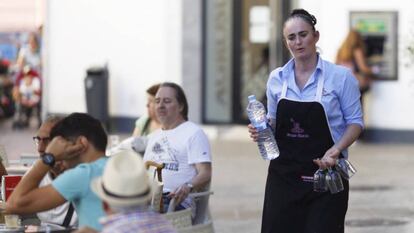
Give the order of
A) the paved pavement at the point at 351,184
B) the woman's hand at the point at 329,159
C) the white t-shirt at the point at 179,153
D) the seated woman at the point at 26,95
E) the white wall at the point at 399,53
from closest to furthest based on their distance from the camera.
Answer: the woman's hand at the point at 329,159 < the white t-shirt at the point at 179,153 < the paved pavement at the point at 351,184 < the white wall at the point at 399,53 < the seated woman at the point at 26,95

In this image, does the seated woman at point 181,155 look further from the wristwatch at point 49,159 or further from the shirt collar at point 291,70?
the wristwatch at point 49,159

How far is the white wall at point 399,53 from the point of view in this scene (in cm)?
1559

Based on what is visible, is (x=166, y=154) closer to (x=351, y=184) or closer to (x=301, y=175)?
(x=301, y=175)

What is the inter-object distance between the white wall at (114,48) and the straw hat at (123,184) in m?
12.1

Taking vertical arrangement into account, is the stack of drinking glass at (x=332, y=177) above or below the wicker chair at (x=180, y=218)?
above

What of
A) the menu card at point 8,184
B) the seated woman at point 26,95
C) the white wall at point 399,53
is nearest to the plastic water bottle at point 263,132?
the menu card at point 8,184

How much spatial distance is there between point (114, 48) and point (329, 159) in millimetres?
11591

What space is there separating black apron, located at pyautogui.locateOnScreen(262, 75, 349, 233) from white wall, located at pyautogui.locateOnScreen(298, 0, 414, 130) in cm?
936

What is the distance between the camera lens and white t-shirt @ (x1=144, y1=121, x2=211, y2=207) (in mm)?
7484

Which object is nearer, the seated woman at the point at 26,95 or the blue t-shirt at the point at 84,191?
the blue t-shirt at the point at 84,191

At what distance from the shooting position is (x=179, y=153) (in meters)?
7.54

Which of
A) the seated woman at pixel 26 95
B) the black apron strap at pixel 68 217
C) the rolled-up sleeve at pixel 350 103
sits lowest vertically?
the seated woman at pixel 26 95

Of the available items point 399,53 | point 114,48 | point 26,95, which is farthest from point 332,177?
point 26,95

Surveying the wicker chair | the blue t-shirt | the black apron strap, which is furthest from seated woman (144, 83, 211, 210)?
the blue t-shirt
